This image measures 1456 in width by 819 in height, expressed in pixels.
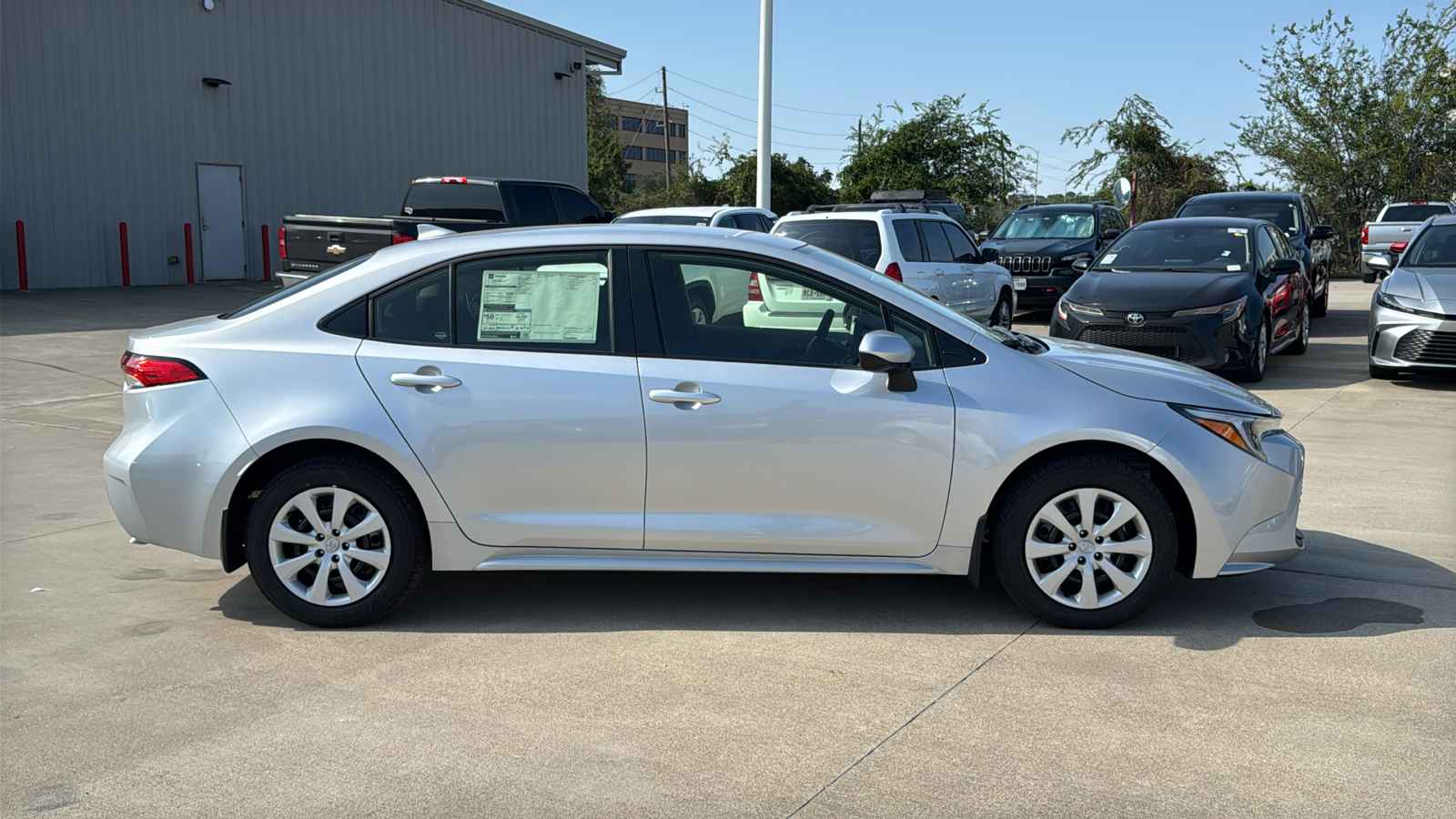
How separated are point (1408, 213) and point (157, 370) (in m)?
29.5

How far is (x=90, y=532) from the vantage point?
6.45 metres

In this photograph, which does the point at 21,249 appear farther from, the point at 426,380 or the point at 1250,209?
the point at 1250,209

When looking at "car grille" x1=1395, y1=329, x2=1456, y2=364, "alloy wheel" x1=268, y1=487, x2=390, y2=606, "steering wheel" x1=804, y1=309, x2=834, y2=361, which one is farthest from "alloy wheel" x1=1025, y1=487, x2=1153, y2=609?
"car grille" x1=1395, y1=329, x2=1456, y2=364

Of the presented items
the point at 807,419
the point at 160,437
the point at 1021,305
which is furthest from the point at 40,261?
the point at 807,419

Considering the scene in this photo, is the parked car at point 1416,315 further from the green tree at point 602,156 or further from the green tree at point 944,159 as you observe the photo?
the green tree at point 602,156

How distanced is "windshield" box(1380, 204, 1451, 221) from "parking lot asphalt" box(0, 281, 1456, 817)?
81.5ft

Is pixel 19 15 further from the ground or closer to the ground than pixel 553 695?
further from the ground

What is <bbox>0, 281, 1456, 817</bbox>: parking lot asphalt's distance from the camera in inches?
138

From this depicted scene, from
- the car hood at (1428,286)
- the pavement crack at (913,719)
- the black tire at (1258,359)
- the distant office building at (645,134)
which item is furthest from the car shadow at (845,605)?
the distant office building at (645,134)

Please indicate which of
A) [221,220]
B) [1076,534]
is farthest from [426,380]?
[221,220]

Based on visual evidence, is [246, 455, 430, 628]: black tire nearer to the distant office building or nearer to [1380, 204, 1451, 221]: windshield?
[1380, 204, 1451, 221]: windshield

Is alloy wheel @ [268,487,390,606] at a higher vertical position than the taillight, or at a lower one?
lower

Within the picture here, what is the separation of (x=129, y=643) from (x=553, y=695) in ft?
5.85

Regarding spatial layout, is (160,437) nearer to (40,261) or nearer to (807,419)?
(807,419)
